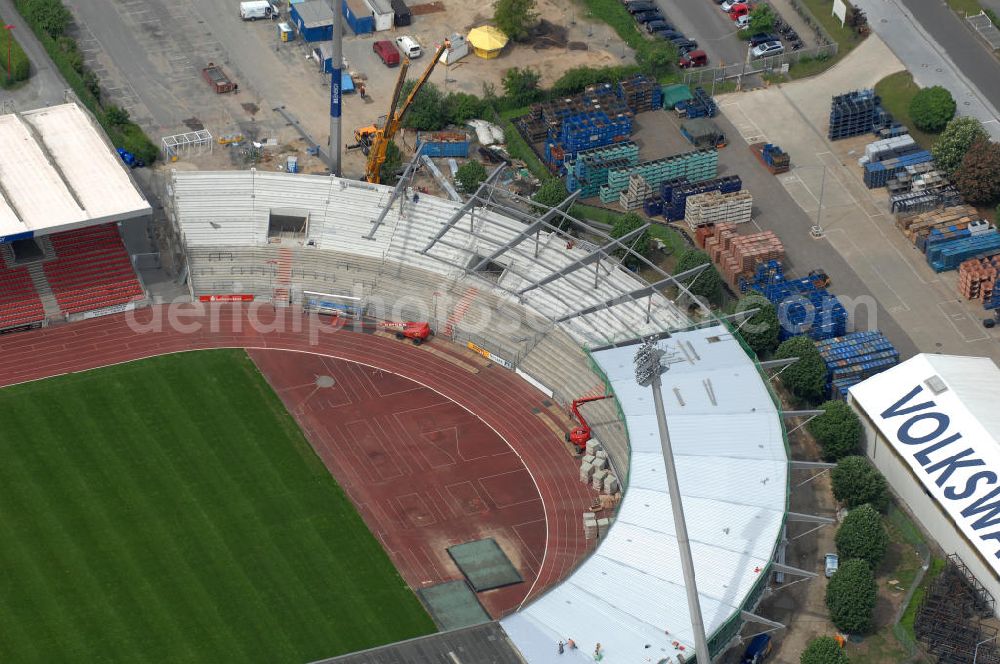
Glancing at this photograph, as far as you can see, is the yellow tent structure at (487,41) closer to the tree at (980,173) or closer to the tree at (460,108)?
the tree at (460,108)

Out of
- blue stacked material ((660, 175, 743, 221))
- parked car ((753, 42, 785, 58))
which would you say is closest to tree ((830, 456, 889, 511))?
blue stacked material ((660, 175, 743, 221))

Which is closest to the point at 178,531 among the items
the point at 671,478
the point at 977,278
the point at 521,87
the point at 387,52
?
the point at 671,478

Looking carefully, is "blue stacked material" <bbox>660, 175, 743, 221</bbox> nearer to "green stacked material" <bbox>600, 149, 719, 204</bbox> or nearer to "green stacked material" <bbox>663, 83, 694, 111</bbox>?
"green stacked material" <bbox>600, 149, 719, 204</bbox>

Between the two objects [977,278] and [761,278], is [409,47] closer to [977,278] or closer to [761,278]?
[761,278]

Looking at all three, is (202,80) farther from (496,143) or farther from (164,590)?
(164,590)

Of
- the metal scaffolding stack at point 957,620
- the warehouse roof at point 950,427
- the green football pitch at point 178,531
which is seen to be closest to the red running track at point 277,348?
the green football pitch at point 178,531
